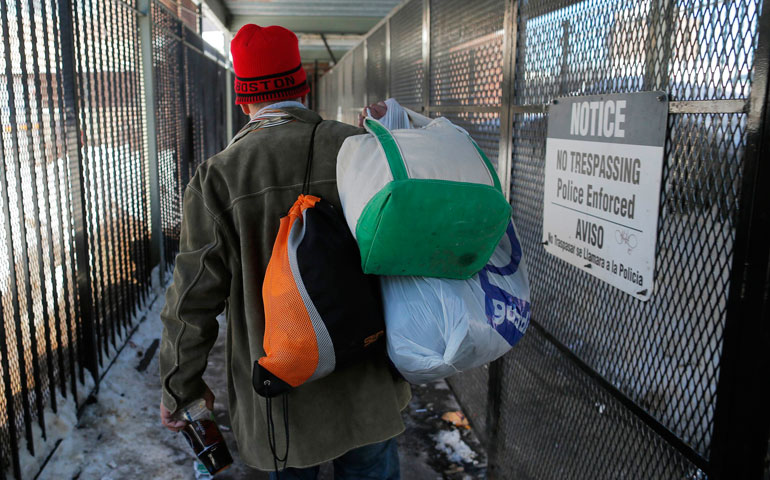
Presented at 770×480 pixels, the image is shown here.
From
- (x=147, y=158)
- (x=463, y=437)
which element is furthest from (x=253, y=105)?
(x=147, y=158)

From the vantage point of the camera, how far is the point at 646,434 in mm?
1800

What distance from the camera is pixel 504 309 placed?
1.74 metres

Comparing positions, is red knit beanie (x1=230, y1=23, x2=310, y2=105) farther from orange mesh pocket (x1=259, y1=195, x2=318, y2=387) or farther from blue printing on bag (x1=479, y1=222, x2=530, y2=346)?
blue printing on bag (x1=479, y1=222, x2=530, y2=346)

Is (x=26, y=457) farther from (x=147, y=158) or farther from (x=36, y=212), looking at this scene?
(x=147, y=158)

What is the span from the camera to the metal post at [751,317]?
1.27 m

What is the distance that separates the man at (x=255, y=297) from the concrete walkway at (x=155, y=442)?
52.6 inches

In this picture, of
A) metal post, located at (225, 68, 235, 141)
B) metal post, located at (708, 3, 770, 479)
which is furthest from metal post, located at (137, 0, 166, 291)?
metal post, located at (225, 68, 235, 141)

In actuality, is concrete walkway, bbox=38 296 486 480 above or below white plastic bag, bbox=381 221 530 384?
below

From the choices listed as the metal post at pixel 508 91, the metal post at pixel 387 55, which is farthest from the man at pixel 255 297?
the metal post at pixel 387 55

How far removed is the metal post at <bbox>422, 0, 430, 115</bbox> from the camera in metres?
4.38

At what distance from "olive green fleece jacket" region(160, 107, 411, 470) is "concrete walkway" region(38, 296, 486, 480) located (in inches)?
54.7

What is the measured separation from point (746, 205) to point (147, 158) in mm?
5732

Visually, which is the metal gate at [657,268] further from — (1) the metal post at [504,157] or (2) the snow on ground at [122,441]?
(2) the snow on ground at [122,441]

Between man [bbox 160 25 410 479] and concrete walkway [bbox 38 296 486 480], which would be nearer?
man [bbox 160 25 410 479]
